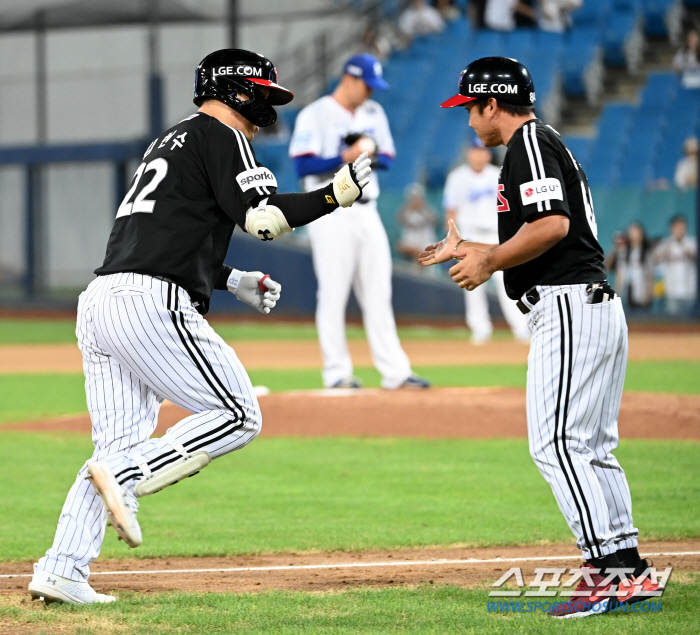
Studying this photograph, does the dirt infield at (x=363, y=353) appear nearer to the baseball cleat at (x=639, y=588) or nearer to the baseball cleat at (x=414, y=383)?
the baseball cleat at (x=414, y=383)

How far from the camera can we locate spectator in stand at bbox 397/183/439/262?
66.7 ft

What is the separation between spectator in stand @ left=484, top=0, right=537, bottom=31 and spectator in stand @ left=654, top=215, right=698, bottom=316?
7.73 m

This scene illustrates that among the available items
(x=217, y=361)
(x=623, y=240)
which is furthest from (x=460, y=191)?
(x=217, y=361)

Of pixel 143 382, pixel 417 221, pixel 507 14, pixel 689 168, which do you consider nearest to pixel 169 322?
pixel 143 382

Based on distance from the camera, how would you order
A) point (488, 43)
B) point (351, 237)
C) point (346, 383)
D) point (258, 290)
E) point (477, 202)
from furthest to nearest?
point (488, 43)
point (477, 202)
point (346, 383)
point (351, 237)
point (258, 290)

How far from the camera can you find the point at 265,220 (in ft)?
13.5

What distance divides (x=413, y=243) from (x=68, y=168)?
10340mm

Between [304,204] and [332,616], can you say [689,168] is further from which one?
[332,616]

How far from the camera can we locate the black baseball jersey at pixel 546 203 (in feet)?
13.4

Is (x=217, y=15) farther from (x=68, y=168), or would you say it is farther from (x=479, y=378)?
(x=479, y=378)

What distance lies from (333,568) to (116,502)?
1.33m

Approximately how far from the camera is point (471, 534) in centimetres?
567

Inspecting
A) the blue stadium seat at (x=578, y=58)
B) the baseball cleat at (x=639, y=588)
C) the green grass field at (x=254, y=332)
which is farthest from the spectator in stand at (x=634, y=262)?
the baseball cleat at (x=639, y=588)

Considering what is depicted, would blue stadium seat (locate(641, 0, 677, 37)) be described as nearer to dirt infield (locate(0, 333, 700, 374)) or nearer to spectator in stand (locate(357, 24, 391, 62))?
spectator in stand (locate(357, 24, 391, 62))
